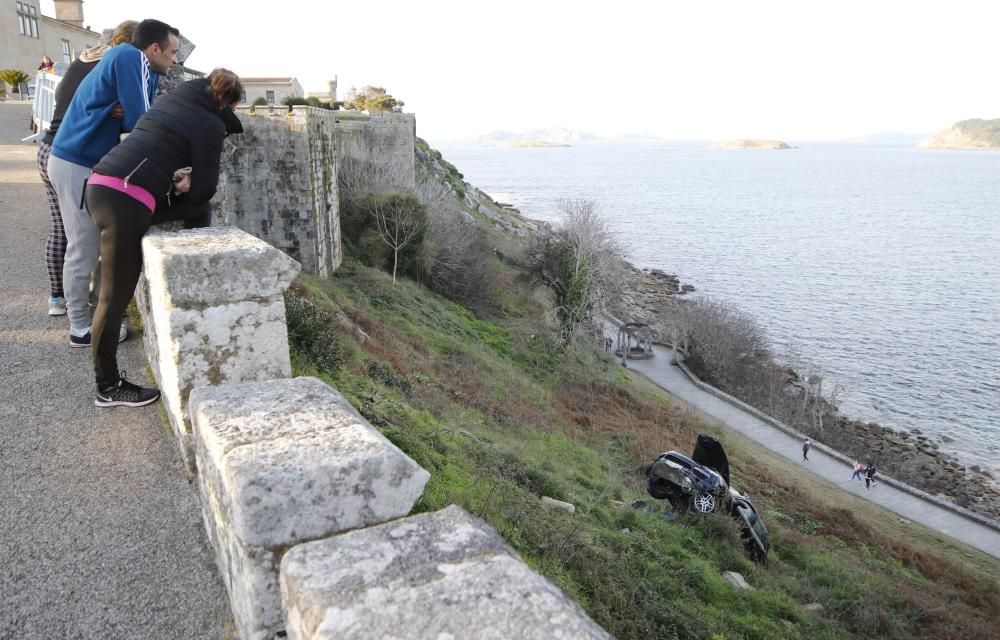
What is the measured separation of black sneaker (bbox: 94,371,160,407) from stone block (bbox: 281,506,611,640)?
277 centimetres

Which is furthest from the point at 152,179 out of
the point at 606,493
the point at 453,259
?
the point at 453,259

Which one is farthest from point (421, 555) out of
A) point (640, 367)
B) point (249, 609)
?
point (640, 367)

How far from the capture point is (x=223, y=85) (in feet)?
13.3

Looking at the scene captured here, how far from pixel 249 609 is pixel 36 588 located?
1.18 m

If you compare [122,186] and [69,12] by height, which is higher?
[69,12]

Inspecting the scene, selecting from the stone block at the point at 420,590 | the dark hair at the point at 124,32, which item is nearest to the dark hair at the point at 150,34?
the dark hair at the point at 124,32

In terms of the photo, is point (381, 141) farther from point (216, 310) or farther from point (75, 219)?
point (216, 310)

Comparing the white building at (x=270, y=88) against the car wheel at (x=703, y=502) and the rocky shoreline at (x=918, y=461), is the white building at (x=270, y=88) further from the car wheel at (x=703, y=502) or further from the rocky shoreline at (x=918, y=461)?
the car wheel at (x=703, y=502)

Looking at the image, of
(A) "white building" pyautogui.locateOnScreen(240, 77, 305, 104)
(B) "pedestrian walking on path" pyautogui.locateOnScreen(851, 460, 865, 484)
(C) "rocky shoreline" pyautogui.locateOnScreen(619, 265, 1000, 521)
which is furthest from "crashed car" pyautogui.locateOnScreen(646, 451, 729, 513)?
(A) "white building" pyautogui.locateOnScreen(240, 77, 305, 104)

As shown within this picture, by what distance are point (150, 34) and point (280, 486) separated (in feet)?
11.1

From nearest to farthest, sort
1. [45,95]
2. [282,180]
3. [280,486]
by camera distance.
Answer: [280,486], [45,95], [282,180]

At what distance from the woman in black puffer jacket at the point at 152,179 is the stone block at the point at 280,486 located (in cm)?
148

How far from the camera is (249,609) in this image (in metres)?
2.51

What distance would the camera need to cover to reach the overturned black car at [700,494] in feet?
35.3
